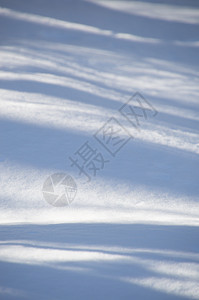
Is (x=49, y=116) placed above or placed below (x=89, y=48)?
below

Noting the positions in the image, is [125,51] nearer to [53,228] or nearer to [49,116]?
[49,116]

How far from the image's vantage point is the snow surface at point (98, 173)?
103 centimetres

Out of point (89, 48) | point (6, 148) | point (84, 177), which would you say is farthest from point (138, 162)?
point (89, 48)

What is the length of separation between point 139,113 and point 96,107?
0.37 metres

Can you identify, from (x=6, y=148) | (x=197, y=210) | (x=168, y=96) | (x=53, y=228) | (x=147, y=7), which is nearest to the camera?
(x=53, y=228)

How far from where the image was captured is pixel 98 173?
198 centimetres

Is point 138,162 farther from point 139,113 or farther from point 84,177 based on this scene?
point 139,113

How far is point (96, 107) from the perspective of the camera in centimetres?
288

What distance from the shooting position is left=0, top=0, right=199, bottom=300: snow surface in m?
1.03

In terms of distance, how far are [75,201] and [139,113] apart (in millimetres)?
1378

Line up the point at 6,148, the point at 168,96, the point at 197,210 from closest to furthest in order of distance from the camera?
1. the point at 197,210
2. the point at 6,148
3. the point at 168,96

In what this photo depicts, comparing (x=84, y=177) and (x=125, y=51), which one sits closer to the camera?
(x=84, y=177)

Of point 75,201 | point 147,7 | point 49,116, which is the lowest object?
point 75,201

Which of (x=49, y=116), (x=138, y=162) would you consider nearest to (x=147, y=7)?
(x=49, y=116)
